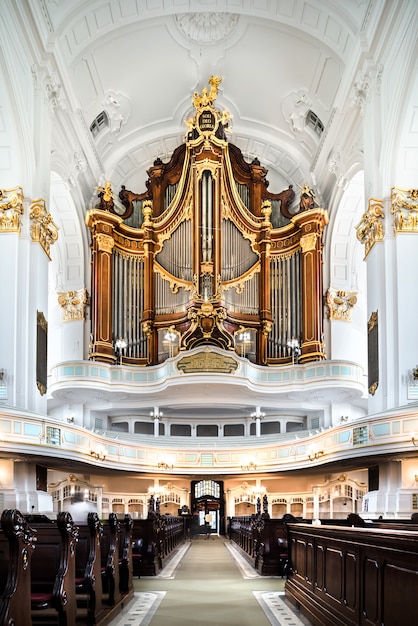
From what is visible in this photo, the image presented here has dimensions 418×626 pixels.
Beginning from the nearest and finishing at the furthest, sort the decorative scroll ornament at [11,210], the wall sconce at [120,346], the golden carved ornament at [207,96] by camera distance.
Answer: the decorative scroll ornament at [11,210], the golden carved ornament at [207,96], the wall sconce at [120,346]

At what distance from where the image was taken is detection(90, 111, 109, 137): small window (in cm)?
2691

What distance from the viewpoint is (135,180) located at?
3098cm

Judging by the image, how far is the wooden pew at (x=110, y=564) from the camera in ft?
26.7

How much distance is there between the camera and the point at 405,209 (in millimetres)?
18719

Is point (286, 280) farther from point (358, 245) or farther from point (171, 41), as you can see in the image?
point (171, 41)

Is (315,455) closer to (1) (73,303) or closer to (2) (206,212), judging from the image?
(2) (206,212)

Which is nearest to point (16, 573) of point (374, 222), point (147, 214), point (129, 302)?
point (374, 222)

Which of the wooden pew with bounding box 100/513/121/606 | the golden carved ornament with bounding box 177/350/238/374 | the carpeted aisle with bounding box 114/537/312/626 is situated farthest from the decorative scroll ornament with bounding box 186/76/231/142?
the wooden pew with bounding box 100/513/121/606

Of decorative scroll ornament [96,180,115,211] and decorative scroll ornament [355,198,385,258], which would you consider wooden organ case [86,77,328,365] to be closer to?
decorative scroll ornament [96,180,115,211]

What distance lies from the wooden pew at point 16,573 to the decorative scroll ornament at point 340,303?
77.3ft

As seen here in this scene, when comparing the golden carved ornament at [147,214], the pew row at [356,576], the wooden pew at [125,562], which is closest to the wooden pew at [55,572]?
the pew row at [356,576]

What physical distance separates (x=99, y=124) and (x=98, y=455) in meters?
11.8

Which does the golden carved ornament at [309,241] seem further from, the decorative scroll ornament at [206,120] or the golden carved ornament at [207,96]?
the golden carved ornament at [207,96]

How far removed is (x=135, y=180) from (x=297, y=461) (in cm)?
1312
